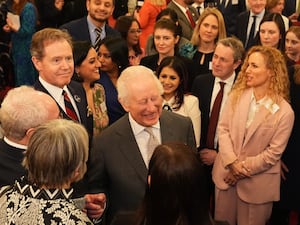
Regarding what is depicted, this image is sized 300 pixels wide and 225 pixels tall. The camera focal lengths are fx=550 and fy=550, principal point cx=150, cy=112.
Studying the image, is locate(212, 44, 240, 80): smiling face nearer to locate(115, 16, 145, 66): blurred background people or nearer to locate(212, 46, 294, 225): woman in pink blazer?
locate(212, 46, 294, 225): woman in pink blazer

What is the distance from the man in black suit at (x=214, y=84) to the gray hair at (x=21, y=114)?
6.37 ft

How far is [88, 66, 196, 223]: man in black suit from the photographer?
114 inches

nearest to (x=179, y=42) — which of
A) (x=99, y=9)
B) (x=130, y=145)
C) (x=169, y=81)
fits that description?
(x=99, y=9)

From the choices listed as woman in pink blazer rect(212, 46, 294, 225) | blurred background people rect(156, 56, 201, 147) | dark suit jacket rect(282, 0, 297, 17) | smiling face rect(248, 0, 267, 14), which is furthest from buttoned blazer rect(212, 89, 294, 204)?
dark suit jacket rect(282, 0, 297, 17)

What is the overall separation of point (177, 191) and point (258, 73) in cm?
201

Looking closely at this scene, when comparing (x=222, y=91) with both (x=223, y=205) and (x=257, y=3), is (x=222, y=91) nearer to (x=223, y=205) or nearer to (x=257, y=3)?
(x=223, y=205)

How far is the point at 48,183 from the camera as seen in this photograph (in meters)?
2.14

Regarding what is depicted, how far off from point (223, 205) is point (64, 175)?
2.11 m

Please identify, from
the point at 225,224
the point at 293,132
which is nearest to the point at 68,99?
the point at 225,224

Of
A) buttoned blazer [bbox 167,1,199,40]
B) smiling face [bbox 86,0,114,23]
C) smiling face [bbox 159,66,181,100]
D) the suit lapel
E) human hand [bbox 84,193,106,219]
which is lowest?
human hand [bbox 84,193,106,219]

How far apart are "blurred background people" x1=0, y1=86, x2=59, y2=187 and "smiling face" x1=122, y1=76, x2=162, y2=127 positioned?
515 millimetres

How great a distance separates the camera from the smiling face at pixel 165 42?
482 centimetres

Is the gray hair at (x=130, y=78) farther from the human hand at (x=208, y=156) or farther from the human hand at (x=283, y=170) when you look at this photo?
the human hand at (x=283, y=170)

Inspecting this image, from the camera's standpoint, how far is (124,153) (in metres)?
2.94
